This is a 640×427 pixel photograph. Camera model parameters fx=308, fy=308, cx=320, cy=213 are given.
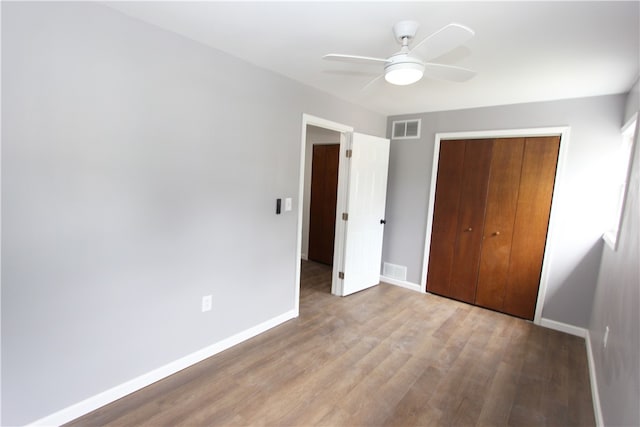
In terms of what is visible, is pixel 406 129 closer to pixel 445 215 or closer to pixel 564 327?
pixel 445 215

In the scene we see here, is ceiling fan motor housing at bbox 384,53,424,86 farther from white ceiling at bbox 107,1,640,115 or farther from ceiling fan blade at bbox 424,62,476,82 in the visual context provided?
white ceiling at bbox 107,1,640,115

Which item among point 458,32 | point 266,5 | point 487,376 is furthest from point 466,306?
point 266,5

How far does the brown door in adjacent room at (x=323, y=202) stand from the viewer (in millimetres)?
4945

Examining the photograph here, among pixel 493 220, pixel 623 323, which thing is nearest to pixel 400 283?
pixel 493 220

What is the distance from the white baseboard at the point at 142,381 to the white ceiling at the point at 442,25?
225 cm

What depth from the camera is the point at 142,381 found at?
6.70ft

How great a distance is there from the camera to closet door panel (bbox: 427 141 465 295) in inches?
146

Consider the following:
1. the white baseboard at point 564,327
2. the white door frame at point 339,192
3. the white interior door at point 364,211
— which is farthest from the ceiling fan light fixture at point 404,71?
the white baseboard at point 564,327

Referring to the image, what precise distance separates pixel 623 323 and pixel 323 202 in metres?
3.85

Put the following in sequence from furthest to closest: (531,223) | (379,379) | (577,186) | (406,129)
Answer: (406,129) < (531,223) < (577,186) < (379,379)

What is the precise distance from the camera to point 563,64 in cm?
220

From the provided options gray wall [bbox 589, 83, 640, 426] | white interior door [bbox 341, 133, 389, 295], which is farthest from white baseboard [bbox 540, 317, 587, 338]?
white interior door [bbox 341, 133, 389, 295]

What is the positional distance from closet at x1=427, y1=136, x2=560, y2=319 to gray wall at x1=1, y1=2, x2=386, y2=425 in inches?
91.4

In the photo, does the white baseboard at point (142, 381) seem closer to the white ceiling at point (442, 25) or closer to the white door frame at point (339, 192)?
the white door frame at point (339, 192)
